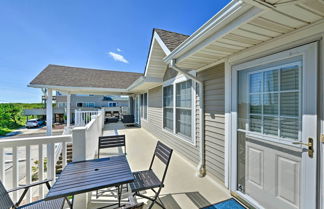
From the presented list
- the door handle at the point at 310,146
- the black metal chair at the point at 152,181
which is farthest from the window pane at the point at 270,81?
the black metal chair at the point at 152,181

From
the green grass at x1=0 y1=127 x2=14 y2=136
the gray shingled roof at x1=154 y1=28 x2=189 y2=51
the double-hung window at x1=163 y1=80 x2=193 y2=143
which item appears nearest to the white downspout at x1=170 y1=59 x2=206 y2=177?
the double-hung window at x1=163 y1=80 x2=193 y2=143

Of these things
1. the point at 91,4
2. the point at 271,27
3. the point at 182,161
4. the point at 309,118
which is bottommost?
the point at 182,161

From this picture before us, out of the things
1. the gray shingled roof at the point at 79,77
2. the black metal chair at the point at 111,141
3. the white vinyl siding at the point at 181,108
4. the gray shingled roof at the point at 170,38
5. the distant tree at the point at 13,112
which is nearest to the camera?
the black metal chair at the point at 111,141

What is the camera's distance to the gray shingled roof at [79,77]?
8177 millimetres

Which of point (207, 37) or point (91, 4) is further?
point (91, 4)

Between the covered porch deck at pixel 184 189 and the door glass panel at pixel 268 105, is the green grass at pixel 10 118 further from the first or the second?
the door glass panel at pixel 268 105

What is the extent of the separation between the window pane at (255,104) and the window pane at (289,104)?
30cm

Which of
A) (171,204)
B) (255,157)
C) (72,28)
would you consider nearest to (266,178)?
(255,157)

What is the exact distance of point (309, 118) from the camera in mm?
1502

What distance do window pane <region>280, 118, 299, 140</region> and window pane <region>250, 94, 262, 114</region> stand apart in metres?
0.34

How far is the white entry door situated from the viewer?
150 cm

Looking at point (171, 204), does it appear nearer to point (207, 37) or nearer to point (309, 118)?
point (309, 118)

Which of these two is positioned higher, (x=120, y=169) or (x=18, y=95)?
(x=18, y=95)

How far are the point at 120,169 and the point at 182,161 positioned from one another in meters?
2.63
